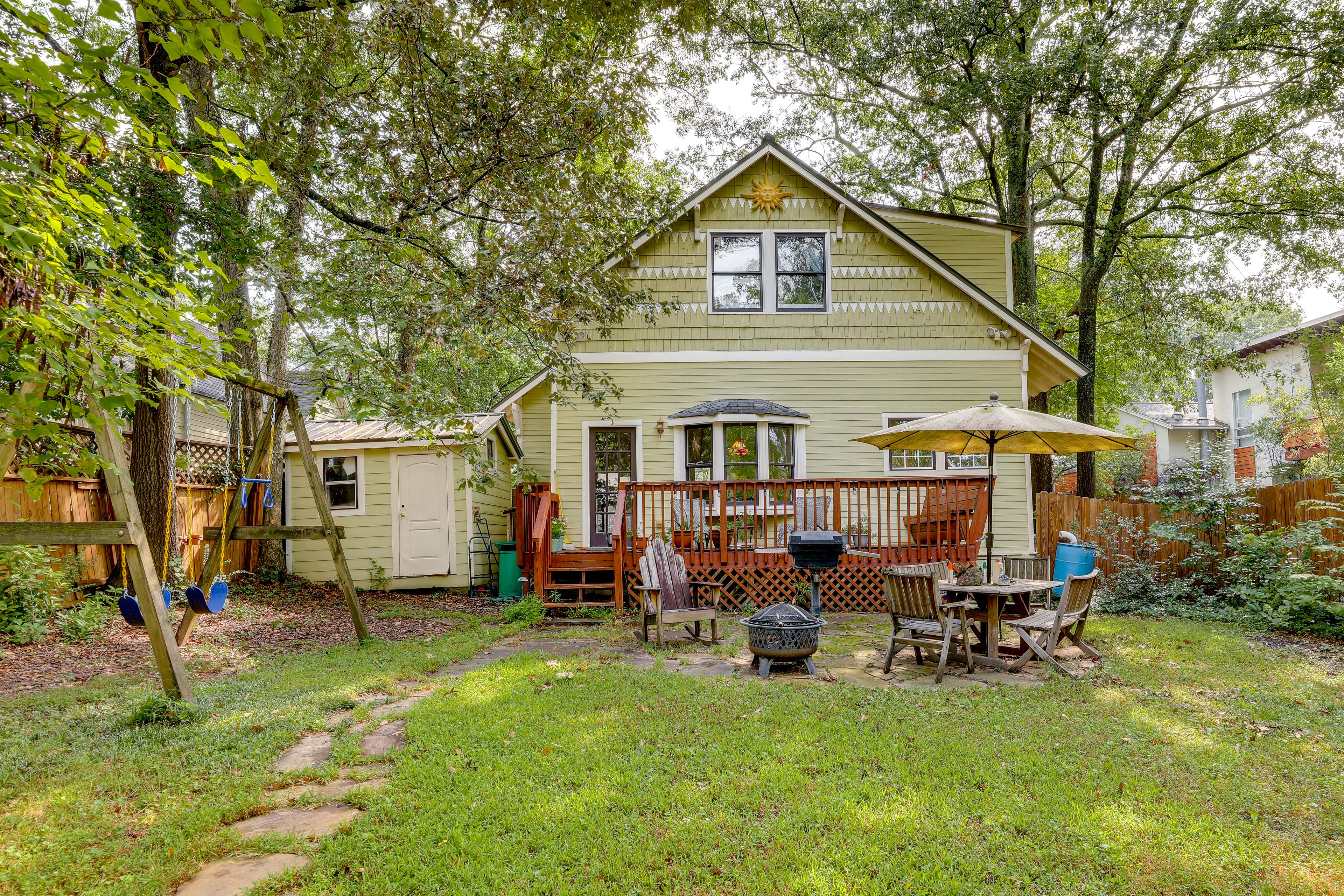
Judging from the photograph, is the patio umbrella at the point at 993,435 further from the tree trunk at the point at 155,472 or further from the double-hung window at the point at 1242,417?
the double-hung window at the point at 1242,417

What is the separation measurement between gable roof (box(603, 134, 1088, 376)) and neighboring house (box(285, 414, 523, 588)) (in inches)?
187

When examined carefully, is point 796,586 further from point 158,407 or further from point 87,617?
point 87,617

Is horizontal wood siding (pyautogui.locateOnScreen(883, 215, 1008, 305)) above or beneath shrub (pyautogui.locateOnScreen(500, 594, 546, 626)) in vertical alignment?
above

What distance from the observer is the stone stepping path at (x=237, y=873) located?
254cm

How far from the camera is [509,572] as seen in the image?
11.3 meters

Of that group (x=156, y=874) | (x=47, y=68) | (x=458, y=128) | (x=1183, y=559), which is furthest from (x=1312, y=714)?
(x=458, y=128)

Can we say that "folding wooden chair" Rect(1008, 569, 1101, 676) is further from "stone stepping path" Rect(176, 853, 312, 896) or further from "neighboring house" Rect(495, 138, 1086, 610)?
"stone stepping path" Rect(176, 853, 312, 896)

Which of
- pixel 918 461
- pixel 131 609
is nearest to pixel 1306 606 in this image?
pixel 918 461

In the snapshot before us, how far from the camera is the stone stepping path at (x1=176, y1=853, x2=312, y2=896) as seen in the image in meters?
2.54

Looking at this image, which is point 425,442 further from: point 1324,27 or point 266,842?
point 1324,27

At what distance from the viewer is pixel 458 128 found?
23.6ft

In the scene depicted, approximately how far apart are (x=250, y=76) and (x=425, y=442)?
5.64 metres

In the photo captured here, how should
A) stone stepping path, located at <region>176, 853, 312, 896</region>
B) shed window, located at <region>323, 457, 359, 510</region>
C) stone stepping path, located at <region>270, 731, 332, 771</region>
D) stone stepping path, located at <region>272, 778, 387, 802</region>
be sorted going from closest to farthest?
stone stepping path, located at <region>176, 853, 312, 896</region> < stone stepping path, located at <region>272, 778, 387, 802</region> < stone stepping path, located at <region>270, 731, 332, 771</region> < shed window, located at <region>323, 457, 359, 510</region>

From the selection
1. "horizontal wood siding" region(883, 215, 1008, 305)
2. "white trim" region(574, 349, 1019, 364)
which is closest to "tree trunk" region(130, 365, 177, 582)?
"white trim" region(574, 349, 1019, 364)
